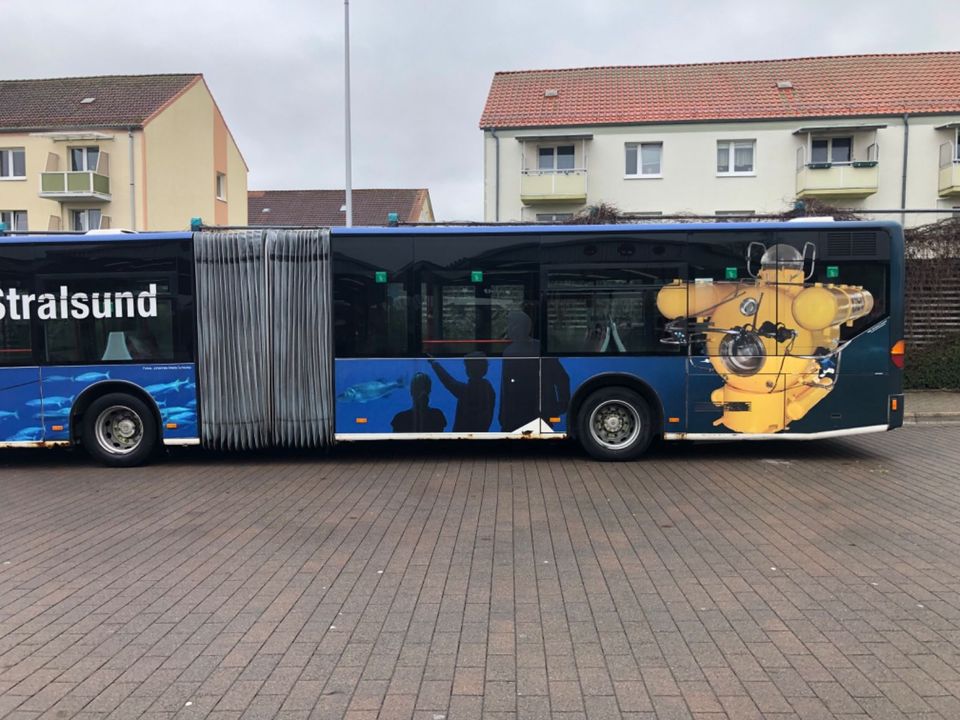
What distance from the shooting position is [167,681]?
349cm

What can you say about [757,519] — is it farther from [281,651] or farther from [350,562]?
[281,651]

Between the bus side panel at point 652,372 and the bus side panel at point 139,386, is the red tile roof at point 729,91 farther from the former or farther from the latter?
the bus side panel at point 139,386

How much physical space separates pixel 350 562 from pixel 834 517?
13.4 ft

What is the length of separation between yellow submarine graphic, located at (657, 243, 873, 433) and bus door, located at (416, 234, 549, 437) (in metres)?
1.69

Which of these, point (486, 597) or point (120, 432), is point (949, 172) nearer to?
point (120, 432)

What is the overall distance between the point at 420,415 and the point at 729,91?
2674cm

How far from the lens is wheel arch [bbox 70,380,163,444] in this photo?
8.95m

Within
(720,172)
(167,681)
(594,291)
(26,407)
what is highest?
(720,172)

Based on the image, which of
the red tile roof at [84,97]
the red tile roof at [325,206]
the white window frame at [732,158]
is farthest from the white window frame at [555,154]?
the red tile roof at [325,206]

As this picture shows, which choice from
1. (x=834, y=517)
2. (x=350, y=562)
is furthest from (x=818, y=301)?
(x=350, y=562)

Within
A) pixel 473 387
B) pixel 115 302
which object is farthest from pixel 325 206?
pixel 473 387

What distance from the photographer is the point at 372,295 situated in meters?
9.02

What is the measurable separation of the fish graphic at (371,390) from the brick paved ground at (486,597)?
120cm

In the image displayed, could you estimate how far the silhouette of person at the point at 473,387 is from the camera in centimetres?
898
